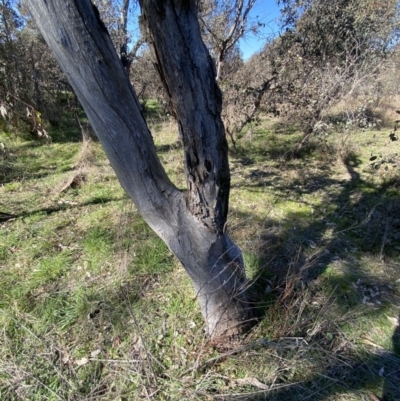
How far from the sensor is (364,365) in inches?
66.9

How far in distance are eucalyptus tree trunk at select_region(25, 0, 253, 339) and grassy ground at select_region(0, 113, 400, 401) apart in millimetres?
561

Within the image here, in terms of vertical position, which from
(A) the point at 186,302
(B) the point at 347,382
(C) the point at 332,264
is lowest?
(B) the point at 347,382

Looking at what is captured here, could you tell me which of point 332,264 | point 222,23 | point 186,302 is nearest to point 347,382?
point 332,264

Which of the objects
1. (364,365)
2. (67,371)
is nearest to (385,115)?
(364,365)

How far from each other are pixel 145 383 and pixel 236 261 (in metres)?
1.03

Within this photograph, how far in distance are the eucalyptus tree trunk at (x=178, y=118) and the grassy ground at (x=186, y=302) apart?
1.84ft

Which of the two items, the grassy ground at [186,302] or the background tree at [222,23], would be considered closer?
the grassy ground at [186,302]

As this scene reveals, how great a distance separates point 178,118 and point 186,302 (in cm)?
168

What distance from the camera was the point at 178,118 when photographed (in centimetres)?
119

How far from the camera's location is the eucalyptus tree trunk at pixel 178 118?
99cm

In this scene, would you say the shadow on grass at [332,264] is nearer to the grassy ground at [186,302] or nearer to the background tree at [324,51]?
the grassy ground at [186,302]

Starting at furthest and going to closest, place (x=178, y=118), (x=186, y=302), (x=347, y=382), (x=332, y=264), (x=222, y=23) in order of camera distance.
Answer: (x=222, y=23), (x=332, y=264), (x=186, y=302), (x=347, y=382), (x=178, y=118)

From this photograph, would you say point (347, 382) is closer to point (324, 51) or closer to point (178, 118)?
point (178, 118)

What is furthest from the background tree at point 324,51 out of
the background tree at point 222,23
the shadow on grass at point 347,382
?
the shadow on grass at point 347,382
